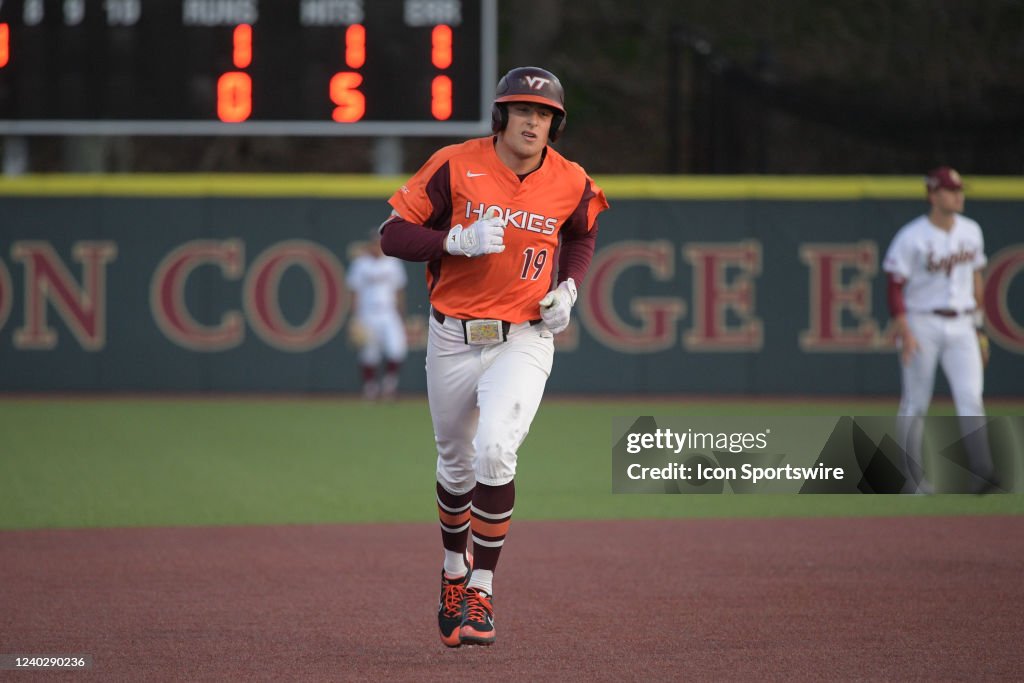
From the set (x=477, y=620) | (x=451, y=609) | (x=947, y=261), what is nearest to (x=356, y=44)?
(x=947, y=261)

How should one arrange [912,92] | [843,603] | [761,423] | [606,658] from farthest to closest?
[912,92]
[761,423]
[843,603]
[606,658]

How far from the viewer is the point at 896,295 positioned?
9.56 meters

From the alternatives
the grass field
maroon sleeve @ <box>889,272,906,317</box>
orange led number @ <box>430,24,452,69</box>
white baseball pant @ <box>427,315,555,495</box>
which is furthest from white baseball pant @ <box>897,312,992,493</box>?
orange led number @ <box>430,24,452,69</box>

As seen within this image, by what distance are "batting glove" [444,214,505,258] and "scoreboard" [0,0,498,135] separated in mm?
9698

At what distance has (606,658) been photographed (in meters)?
5.36

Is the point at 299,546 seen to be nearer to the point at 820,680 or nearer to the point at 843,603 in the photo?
the point at 843,603

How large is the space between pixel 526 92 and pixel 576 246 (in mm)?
750

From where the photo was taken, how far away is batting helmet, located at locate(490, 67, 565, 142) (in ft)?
18.5

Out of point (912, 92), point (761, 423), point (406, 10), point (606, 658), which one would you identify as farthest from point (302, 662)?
point (912, 92)

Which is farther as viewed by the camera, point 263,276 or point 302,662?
point 263,276

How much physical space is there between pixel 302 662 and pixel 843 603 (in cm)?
249

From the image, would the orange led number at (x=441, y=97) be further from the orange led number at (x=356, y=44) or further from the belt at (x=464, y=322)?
the belt at (x=464, y=322)

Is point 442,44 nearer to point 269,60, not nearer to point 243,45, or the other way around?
point 269,60

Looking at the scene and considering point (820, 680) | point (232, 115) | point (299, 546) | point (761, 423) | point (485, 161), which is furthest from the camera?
point (232, 115)
